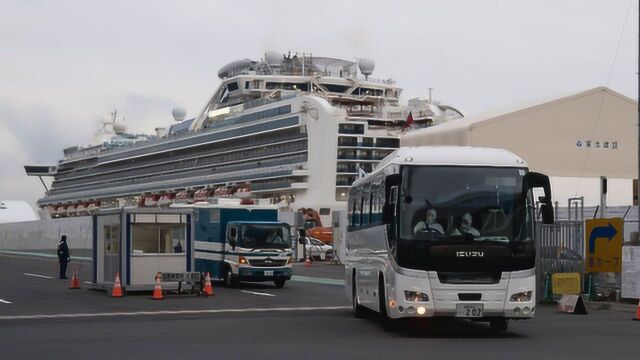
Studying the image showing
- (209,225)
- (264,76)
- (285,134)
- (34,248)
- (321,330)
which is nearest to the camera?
(321,330)

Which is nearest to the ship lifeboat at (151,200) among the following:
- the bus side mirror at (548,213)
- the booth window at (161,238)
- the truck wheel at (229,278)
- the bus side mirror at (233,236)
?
the truck wheel at (229,278)

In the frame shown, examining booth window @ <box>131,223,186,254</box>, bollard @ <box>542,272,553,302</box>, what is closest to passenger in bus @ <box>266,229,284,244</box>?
booth window @ <box>131,223,186,254</box>

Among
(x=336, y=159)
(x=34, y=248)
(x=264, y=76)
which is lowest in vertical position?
(x=34, y=248)

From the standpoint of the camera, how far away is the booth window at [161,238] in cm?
2694

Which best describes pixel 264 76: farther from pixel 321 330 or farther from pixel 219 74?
pixel 321 330

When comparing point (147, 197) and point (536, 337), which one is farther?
point (147, 197)

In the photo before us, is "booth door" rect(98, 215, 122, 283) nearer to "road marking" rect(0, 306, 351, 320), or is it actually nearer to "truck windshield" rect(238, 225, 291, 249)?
"truck windshield" rect(238, 225, 291, 249)

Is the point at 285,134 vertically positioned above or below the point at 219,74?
below

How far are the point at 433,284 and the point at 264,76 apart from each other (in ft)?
287

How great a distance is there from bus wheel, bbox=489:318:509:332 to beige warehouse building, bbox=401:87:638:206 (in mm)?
36843

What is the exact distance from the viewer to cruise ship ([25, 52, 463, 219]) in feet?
285

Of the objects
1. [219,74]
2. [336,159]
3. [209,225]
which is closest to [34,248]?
[336,159]

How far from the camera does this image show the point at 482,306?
14688 millimetres

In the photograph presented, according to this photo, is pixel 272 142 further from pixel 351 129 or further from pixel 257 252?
pixel 257 252
